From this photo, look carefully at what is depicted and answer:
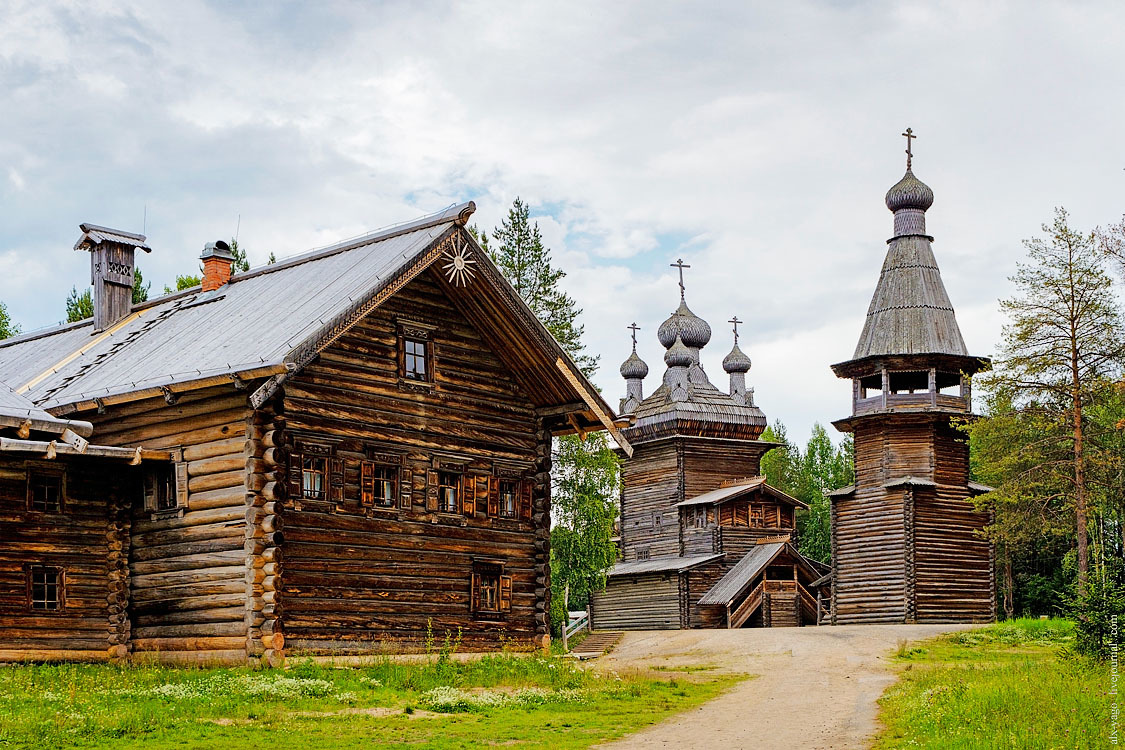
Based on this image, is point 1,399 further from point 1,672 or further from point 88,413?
point 1,672

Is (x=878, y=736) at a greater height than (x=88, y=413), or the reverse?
(x=88, y=413)

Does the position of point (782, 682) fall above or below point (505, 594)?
below

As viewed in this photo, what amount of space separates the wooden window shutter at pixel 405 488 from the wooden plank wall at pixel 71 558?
16.8ft

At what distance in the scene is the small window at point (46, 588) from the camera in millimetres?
24734

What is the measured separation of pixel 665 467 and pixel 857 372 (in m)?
13.0

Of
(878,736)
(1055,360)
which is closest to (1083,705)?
(878,736)

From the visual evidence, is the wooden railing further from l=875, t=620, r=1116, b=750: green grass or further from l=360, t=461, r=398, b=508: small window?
l=360, t=461, r=398, b=508: small window

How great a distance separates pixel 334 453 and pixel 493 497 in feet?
14.3

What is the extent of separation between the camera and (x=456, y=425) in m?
28.6

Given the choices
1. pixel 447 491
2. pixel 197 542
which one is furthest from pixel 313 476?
pixel 447 491

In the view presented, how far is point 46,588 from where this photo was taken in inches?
984

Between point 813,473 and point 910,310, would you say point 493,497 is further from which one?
point 813,473

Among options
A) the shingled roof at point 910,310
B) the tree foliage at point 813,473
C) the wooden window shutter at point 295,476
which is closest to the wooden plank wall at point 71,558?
the wooden window shutter at point 295,476

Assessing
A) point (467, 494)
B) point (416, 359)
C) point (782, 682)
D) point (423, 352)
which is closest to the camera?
point (782, 682)
